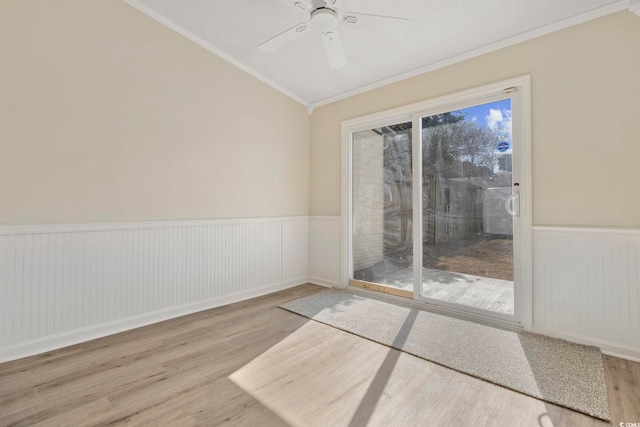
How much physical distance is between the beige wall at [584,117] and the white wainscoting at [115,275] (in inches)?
115

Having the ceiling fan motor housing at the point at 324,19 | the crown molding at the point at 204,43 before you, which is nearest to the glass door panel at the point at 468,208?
the ceiling fan motor housing at the point at 324,19

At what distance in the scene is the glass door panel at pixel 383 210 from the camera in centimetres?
337

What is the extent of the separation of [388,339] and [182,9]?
3407 millimetres

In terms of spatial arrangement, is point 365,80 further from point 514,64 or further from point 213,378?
point 213,378

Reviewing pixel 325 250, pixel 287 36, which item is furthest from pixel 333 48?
pixel 325 250

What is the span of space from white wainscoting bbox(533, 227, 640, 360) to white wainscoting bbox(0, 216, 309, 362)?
2.84 meters

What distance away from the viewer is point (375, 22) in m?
2.04

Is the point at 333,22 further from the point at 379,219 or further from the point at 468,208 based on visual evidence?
the point at 379,219

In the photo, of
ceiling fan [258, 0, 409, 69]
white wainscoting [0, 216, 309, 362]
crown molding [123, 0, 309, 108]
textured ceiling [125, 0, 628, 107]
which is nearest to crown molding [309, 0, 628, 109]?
textured ceiling [125, 0, 628, 107]

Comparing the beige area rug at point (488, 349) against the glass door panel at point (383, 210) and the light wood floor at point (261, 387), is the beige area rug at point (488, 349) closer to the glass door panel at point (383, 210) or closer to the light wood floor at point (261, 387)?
the light wood floor at point (261, 387)

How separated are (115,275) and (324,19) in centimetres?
265

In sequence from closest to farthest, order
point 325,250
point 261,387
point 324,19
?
point 261,387 < point 324,19 < point 325,250

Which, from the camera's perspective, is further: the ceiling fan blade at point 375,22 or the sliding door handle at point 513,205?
the sliding door handle at point 513,205

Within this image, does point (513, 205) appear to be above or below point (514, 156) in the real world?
below
